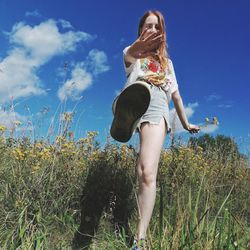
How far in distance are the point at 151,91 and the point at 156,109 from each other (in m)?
0.14

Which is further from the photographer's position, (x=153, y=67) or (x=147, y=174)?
(x=153, y=67)

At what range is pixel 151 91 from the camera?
332 centimetres

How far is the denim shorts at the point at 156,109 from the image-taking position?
129 inches

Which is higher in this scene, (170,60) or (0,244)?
(170,60)

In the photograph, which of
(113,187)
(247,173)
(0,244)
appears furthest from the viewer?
(247,173)

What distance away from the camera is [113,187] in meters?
4.05

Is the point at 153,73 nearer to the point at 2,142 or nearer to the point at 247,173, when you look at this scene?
the point at 2,142

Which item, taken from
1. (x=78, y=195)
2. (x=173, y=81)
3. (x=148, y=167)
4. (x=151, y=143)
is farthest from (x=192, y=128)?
(x=78, y=195)

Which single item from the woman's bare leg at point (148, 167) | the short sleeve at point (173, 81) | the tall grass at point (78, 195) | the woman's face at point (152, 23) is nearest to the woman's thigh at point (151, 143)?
the woman's bare leg at point (148, 167)

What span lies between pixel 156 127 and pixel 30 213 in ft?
3.68

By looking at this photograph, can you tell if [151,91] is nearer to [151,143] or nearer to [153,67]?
[153,67]

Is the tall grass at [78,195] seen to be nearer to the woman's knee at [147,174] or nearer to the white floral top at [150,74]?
the woman's knee at [147,174]

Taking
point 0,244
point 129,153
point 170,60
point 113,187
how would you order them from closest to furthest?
point 0,244, point 170,60, point 113,187, point 129,153

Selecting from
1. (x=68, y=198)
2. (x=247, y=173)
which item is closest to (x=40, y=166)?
(x=68, y=198)
